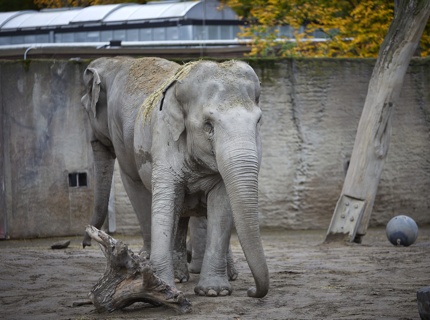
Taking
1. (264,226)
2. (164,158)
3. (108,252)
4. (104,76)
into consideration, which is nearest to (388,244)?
(264,226)

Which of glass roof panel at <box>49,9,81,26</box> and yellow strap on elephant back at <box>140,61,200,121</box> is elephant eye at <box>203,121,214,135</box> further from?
glass roof panel at <box>49,9,81,26</box>

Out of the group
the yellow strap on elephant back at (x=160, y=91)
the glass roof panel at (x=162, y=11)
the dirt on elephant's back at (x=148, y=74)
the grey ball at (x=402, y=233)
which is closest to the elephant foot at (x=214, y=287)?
the yellow strap on elephant back at (x=160, y=91)

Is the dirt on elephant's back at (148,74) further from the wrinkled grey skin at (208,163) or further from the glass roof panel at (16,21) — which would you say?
the glass roof panel at (16,21)

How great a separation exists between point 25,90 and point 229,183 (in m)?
6.66

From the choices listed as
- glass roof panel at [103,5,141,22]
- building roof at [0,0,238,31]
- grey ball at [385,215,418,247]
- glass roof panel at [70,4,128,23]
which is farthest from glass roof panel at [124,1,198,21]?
grey ball at [385,215,418,247]

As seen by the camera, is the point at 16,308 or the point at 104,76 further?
the point at 104,76

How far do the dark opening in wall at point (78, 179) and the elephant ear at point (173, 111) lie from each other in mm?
5606

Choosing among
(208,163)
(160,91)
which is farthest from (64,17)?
Answer: (208,163)

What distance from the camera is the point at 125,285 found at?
7773 mm

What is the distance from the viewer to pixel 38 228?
45.7 ft

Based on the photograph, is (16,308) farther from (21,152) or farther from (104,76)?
(21,152)

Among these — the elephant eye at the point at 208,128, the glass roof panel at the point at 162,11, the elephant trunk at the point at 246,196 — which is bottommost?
the elephant trunk at the point at 246,196

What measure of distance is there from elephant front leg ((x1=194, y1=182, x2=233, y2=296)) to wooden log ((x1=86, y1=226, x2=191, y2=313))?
81 cm

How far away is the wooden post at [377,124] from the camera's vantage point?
12.7 m
